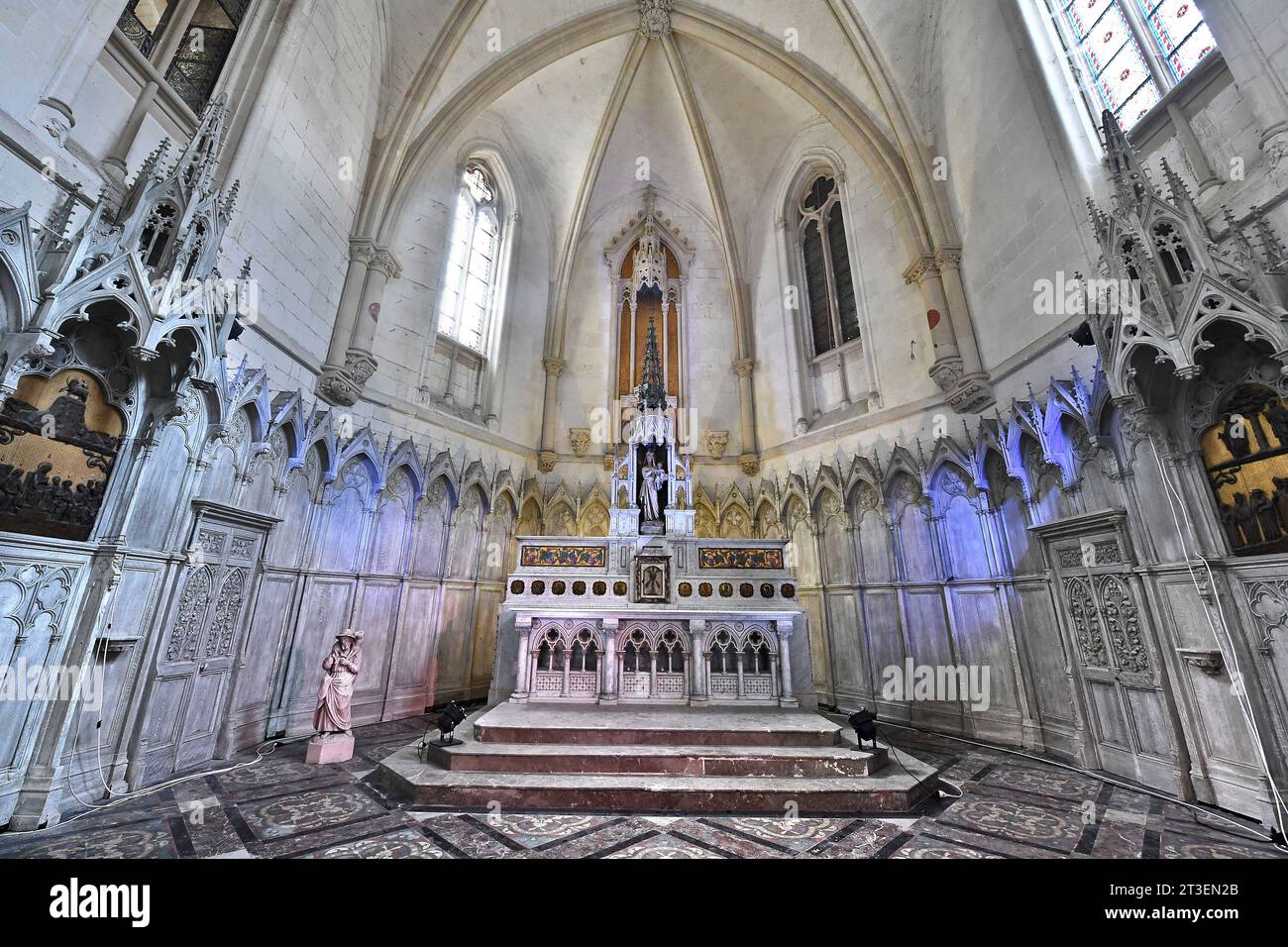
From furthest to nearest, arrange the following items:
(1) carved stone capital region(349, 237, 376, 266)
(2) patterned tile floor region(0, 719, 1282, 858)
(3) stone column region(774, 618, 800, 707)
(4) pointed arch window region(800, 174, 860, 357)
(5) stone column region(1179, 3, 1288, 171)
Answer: (4) pointed arch window region(800, 174, 860, 357) → (1) carved stone capital region(349, 237, 376, 266) → (3) stone column region(774, 618, 800, 707) → (5) stone column region(1179, 3, 1288, 171) → (2) patterned tile floor region(0, 719, 1282, 858)

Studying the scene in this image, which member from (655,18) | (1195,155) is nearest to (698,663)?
(1195,155)

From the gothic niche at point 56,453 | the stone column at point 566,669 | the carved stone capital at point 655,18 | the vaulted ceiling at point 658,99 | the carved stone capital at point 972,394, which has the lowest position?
the stone column at point 566,669

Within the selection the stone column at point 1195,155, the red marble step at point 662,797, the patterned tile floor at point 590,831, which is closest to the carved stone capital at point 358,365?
the patterned tile floor at point 590,831

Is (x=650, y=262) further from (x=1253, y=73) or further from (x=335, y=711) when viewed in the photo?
(x=335, y=711)

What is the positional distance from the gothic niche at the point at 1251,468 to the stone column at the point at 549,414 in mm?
10981

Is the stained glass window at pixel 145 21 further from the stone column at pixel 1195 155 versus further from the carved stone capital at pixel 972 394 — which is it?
the carved stone capital at pixel 972 394

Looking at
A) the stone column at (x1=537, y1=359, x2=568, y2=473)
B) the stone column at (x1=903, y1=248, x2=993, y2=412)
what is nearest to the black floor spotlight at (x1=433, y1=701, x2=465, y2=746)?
the stone column at (x1=537, y1=359, x2=568, y2=473)

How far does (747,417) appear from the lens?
42.3ft

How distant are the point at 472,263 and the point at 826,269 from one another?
349 inches

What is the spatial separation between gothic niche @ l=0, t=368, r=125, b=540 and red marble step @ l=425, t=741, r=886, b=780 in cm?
415

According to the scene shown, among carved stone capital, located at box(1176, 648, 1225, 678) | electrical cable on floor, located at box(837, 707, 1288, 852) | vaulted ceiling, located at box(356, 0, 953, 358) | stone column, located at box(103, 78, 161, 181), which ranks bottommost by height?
electrical cable on floor, located at box(837, 707, 1288, 852)

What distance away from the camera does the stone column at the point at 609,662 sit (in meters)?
7.54

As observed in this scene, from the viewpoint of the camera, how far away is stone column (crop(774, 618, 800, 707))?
24.5 feet

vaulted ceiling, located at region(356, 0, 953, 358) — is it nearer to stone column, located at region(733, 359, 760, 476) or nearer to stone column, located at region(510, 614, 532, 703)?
stone column, located at region(733, 359, 760, 476)
